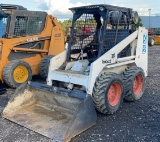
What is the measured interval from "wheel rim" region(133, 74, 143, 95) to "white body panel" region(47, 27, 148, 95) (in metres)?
0.30

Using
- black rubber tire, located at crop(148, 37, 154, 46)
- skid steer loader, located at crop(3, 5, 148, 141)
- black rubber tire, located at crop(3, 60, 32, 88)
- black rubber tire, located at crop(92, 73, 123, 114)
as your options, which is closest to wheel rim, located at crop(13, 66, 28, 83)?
black rubber tire, located at crop(3, 60, 32, 88)

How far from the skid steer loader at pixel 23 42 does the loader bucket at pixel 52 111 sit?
1.53 meters

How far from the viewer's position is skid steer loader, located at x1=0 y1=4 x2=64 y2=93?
6020mm

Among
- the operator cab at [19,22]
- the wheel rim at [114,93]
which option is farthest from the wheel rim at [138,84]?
the operator cab at [19,22]

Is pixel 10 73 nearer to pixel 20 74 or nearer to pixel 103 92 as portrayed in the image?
pixel 20 74

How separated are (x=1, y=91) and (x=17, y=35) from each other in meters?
1.50

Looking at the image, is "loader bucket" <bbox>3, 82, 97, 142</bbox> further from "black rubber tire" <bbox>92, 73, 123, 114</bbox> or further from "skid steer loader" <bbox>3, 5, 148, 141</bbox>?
"black rubber tire" <bbox>92, 73, 123, 114</bbox>

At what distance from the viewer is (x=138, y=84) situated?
539 cm

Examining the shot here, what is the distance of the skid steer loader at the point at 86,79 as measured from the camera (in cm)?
394

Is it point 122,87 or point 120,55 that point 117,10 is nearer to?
point 120,55

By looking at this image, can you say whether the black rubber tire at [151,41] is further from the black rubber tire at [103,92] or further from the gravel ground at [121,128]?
the black rubber tire at [103,92]

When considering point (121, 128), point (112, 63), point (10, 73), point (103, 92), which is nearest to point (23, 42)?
point (10, 73)

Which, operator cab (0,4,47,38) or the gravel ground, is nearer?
the gravel ground

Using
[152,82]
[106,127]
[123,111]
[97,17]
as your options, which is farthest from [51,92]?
[152,82]
